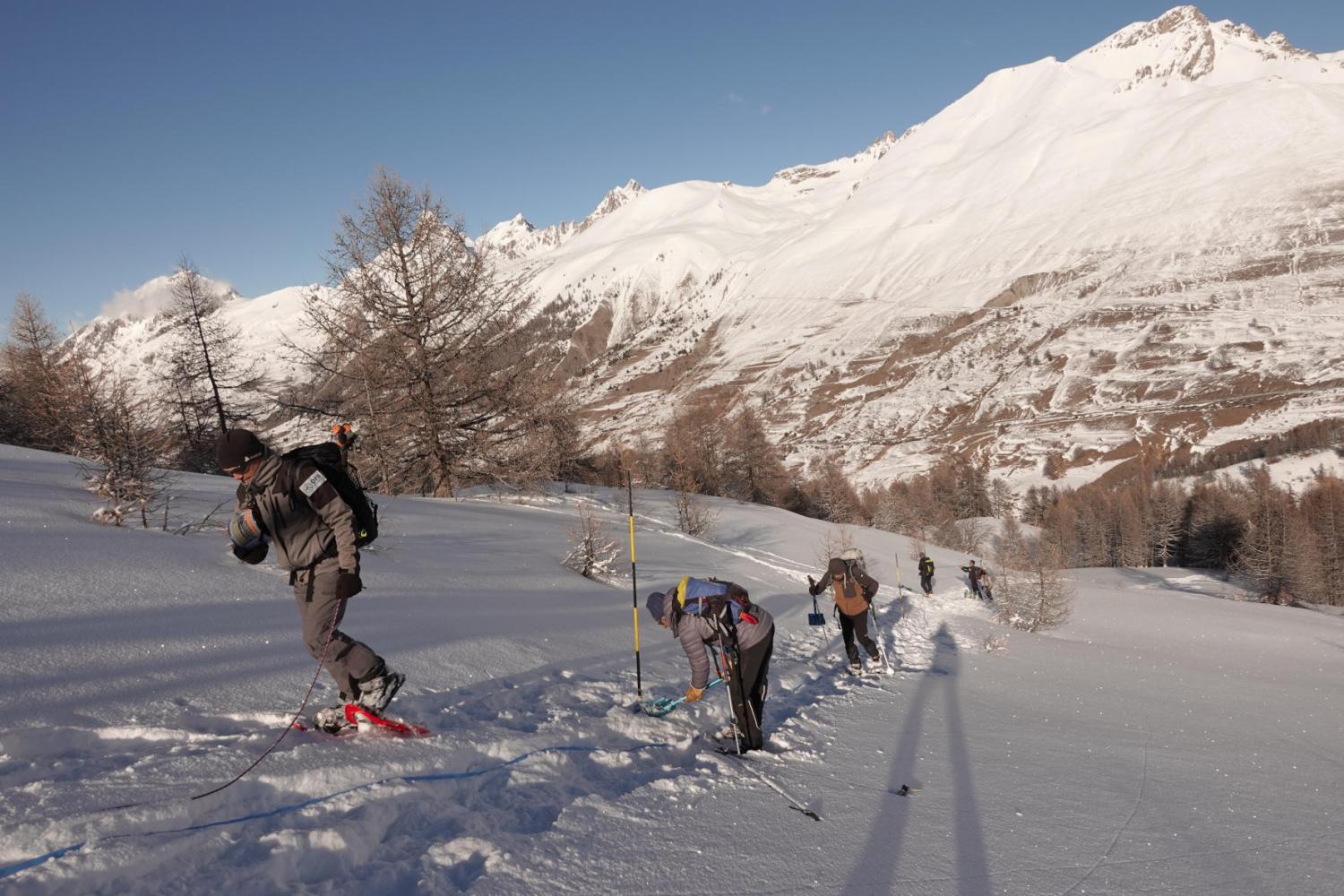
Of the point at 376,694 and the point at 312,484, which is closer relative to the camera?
the point at 312,484

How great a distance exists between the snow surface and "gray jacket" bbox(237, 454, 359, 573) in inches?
48.1

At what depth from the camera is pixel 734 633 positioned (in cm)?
543

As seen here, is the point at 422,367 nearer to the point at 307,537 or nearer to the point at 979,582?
the point at 307,537

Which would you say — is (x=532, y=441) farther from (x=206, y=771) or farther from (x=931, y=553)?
(x=931, y=553)

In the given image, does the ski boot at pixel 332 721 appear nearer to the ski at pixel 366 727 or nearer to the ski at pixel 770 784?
the ski at pixel 366 727

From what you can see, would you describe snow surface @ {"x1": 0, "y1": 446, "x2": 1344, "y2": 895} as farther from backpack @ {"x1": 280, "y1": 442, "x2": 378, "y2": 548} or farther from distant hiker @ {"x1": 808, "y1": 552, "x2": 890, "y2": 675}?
backpack @ {"x1": 280, "y1": 442, "x2": 378, "y2": 548}

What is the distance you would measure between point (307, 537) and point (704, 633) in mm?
3180

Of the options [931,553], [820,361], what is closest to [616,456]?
[931,553]

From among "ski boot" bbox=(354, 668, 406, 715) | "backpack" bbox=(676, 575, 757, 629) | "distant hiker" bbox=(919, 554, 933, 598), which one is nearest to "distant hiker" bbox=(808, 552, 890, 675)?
"backpack" bbox=(676, 575, 757, 629)

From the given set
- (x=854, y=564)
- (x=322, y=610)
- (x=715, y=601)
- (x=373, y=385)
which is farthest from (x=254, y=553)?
(x=373, y=385)

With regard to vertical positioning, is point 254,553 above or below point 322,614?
above

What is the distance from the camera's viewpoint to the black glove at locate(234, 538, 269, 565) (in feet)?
13.5

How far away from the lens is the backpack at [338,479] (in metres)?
4.18

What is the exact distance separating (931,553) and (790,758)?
109 ft
